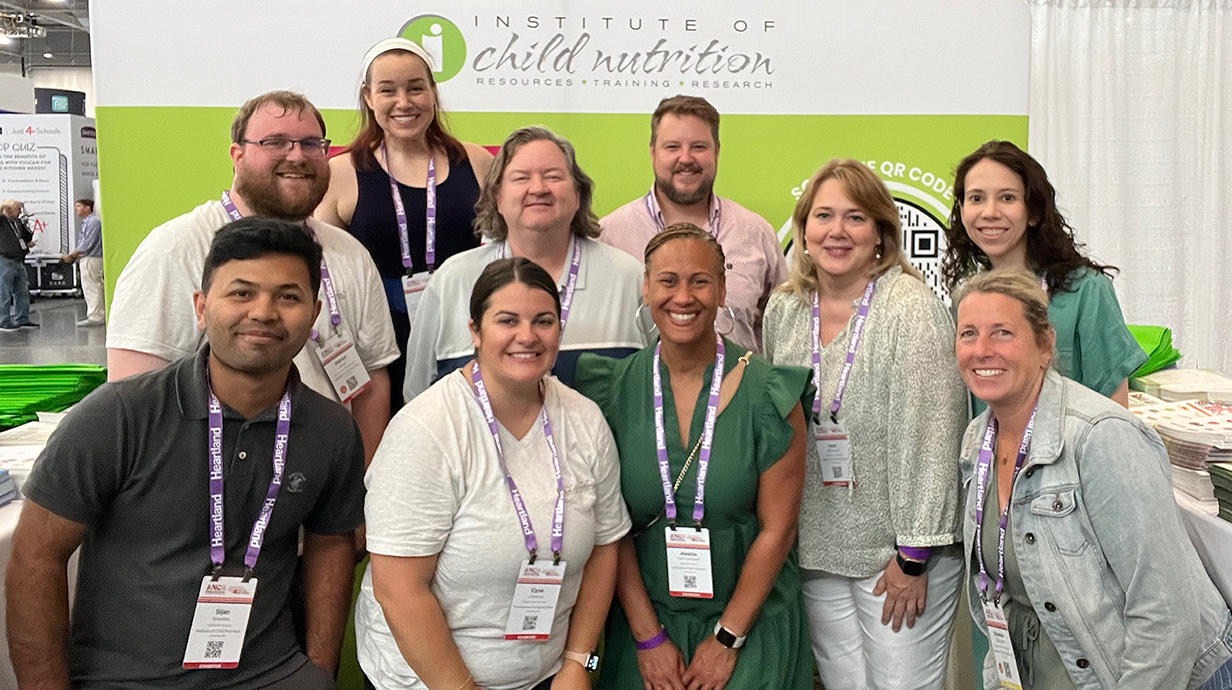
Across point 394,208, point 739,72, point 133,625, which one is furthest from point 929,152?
point 133,625

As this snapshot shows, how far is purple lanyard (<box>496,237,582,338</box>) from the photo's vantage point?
2.76 meters

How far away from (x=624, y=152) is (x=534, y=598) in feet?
8.35

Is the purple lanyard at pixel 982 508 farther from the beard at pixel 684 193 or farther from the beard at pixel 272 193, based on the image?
the beard at pixel 272 193

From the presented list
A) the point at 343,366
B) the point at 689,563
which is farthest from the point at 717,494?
the point at 343,366

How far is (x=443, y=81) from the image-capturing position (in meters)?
4.23

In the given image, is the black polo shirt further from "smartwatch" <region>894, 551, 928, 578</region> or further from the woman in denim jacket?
the woman in denim jacket

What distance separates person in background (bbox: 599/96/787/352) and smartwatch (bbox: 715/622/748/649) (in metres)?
1.04

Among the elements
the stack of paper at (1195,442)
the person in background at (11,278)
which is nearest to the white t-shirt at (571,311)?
the stack of paper at (1195,442)

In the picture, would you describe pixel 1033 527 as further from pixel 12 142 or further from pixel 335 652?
pixel 12 142

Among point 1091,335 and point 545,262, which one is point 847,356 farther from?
point 545,262

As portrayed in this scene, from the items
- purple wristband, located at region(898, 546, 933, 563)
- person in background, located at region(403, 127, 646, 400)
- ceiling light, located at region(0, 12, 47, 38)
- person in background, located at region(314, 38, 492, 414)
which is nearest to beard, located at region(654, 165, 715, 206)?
person in background, located at region(403, 127, 646, 400)

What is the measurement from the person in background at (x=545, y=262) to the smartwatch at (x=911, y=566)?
0.91 m

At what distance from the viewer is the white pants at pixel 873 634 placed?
8.24 ft

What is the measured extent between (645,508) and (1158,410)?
158cm
